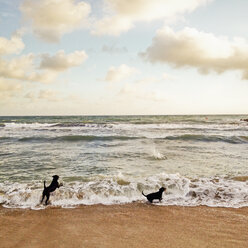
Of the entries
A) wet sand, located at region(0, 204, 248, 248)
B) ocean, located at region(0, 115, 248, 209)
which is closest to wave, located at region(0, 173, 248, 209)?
ocean, located at region(0, 115, 248, 209)

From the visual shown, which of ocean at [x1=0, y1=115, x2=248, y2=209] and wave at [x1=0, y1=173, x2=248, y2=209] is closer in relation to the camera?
wave at [x1=0, y1=173, x2=248, y2=209]

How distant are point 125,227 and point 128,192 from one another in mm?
1876

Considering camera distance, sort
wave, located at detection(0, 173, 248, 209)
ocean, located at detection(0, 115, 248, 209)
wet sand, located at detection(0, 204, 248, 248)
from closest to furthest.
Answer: wet sand, located at detection(0, 204, 248, 248) < wave, located at detection(0, 173, 248, 209) < ocean, located at detection(0, 115, 248, 209)

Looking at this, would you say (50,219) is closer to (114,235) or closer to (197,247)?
(114,235)

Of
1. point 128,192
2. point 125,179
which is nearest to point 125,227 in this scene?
point 128,192

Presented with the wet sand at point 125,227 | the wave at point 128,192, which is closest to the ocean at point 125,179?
the wave at point 128,192

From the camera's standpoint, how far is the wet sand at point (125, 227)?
11.2ft

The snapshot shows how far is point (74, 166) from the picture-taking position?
8742 millimetres

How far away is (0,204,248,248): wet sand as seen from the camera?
3422 mm

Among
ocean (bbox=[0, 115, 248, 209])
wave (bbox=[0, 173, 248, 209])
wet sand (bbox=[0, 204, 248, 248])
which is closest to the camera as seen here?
wet sand (bbox=[0, 204, 248, 248])

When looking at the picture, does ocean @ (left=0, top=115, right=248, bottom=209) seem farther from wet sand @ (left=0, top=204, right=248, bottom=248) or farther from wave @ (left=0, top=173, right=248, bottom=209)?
wet sand @ (left=0, top=204, right=248, bottom=248)

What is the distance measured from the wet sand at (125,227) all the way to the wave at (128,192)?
15.1 inches

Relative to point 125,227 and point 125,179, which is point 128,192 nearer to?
point 125,179

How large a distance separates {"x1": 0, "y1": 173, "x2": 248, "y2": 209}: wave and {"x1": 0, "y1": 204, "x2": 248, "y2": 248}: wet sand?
0.38 metres
